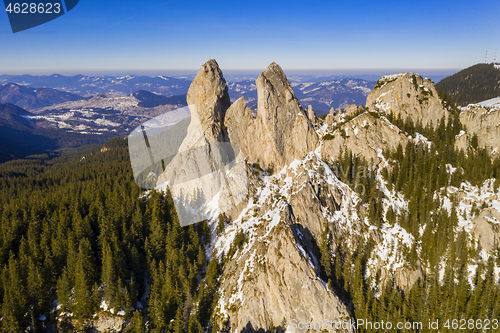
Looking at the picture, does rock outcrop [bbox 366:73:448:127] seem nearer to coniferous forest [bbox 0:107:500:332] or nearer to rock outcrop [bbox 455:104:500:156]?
rock outcrop [bbox 455:104:500:156]

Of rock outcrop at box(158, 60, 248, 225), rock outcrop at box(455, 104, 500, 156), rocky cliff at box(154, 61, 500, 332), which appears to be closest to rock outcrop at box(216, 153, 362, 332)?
rocky cliff at box(154, 61, 500, 332)

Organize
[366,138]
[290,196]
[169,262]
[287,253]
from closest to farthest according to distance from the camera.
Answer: [287,253], [169,262], [290,196], [366,138]

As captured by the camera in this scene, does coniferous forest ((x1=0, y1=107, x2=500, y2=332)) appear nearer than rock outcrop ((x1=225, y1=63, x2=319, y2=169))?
Yes

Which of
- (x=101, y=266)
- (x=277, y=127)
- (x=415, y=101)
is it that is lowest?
(x=101, y=266)

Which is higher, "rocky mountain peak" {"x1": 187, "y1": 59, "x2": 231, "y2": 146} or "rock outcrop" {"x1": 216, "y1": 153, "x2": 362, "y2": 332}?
"rocky mountain peak" {"x1": 187, "y1": 59, "x2": 231, "y2": 146}

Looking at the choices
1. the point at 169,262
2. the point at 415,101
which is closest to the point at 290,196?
the point at 169,262

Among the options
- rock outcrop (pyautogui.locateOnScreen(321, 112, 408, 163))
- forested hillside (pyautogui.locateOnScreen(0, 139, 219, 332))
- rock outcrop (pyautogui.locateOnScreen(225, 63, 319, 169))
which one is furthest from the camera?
rock outcrop (pyautogui.locateOnScreen(225, 63, 319, 169))

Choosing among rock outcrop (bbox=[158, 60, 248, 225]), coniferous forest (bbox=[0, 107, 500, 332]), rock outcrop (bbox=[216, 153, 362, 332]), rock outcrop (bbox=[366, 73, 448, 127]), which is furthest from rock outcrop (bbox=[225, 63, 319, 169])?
rock outcrop (bbox=[366, 73, 448, 127])

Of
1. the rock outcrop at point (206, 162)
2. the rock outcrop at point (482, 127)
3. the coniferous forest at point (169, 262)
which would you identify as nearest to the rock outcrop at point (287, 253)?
the coniferous forest at point (169, 262)

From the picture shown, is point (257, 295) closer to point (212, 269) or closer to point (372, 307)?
point (212, 269)

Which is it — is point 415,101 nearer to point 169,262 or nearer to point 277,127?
point 277,127

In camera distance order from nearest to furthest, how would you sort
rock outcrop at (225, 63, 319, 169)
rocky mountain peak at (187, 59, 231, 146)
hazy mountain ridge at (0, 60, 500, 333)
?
hazy mountain ridge at (0, 60, 500, 333) < rock outcrop at (225, 63, 319, 169) < rocky mountain peak at (187, 59, 231, 146)
